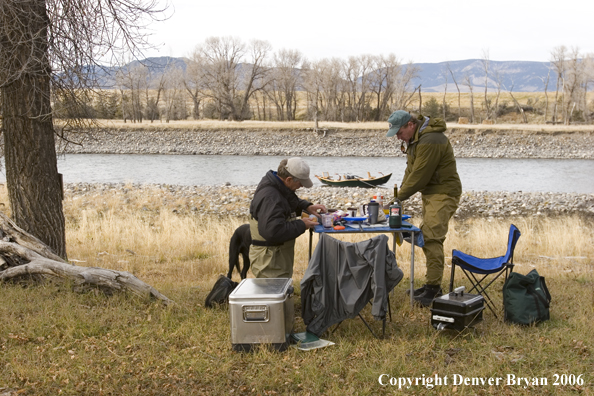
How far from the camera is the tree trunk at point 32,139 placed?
529cm

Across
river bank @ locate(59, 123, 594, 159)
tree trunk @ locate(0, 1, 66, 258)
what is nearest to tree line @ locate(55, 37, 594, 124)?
river bank @ locate(59, 123, 594, 159)

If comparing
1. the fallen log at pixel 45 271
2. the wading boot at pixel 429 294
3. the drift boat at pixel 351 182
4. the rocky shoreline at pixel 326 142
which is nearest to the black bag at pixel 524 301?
the wading boot at pixel 429 294

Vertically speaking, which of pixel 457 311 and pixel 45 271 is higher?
pixel 45 271

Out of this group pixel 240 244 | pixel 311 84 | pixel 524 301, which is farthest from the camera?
pixel 311 84

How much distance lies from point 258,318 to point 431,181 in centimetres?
223

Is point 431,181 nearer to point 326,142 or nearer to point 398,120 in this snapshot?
point 398,120

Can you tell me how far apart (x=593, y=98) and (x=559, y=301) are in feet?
221

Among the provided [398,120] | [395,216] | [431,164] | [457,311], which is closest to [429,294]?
[395,216]

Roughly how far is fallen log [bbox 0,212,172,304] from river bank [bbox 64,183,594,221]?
28.3 ft

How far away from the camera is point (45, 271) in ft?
16.3

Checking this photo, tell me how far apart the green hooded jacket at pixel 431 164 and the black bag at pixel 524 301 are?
1027mm

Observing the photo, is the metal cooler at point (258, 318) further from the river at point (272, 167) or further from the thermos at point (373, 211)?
the river at point (272, 167)

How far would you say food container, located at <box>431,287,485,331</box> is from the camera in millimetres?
3955

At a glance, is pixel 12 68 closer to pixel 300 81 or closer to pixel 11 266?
pixel 11 266
